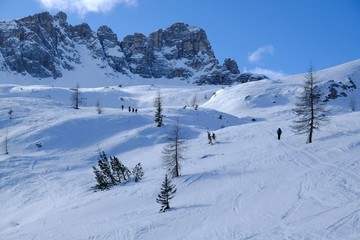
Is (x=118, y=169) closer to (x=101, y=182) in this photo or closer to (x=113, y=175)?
(x=113, y=175)

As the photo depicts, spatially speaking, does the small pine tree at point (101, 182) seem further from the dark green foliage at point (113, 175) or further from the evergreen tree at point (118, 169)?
the evergreen tree at point (118, 169)

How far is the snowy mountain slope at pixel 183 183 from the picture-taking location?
18.6m

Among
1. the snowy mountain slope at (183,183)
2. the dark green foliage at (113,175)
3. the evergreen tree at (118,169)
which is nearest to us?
the snowy mountain slope at (183,183)

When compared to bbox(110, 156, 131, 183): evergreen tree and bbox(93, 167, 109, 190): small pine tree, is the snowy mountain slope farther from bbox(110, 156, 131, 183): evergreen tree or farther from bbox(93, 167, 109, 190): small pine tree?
bbox(110, 156, 131, 183): evergreen tree

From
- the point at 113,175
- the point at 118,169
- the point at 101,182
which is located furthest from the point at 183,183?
the point at 113,175

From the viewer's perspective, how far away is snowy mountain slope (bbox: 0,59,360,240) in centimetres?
1856

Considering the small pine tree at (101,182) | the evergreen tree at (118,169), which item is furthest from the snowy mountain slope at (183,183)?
the evergreen tree at (118,169)

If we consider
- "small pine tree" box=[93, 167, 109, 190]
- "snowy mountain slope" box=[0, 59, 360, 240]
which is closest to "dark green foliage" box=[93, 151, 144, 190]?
"small pine tree" box=[93, 167, 109, 190]

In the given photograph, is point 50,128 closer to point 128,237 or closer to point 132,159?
point 132,159

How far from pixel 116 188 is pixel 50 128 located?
2869cm

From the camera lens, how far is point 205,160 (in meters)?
35.6

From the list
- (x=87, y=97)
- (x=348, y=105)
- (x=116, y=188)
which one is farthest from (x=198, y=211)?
→ (x=87, y=97)

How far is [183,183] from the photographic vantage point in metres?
27.8

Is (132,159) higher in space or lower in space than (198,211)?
lower
